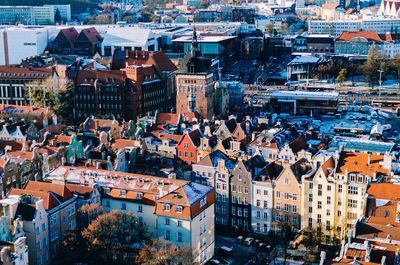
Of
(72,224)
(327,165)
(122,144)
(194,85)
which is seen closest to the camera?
(72,224)

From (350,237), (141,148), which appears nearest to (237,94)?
(141,148)

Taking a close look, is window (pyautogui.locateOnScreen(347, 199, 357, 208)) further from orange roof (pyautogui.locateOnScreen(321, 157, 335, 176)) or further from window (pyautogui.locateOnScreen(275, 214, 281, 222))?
window (pyautogui.locateOnScreen(275, 214, 281, 222))

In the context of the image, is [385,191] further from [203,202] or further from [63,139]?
[63,139]

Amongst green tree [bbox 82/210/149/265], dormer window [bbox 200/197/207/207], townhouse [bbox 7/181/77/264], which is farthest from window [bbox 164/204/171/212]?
townhouse [bbox 7/181/77/264]

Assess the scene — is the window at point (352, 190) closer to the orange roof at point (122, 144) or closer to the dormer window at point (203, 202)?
the dormer window at point (203, 202)

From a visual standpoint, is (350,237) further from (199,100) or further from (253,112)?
(253,112)

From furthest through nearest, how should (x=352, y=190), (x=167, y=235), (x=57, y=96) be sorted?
(x=57, y=96) → (x=352, y=190) → (x=167, y=235)

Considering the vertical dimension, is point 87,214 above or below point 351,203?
above

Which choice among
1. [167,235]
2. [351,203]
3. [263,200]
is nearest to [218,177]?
[263,200]
